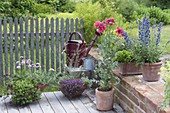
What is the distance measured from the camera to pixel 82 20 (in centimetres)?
618

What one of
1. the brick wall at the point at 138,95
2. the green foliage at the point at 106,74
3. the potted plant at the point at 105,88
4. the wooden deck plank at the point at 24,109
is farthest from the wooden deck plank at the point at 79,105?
the wooden deck plank at the point at 24,109

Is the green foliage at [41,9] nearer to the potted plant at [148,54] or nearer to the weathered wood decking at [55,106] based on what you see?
the weathered wood decking at [55,106]

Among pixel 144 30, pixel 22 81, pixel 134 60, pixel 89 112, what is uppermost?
pixel 144 30

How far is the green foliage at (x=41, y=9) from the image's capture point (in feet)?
39.5

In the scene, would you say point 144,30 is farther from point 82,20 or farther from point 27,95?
point 82,20

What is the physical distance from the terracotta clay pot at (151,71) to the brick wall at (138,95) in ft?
0.18

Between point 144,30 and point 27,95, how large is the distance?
1775 millimetres

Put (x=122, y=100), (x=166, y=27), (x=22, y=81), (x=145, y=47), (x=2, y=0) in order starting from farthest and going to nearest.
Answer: (x=166, y=27)
(x=2, y=0)
(x=22, y=81)
(x=122, y=100)
(x=145, y=47)

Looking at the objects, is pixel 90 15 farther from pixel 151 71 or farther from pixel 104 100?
pixel 151 71

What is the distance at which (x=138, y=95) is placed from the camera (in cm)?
369

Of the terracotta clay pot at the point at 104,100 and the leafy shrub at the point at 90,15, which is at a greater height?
the leafy shrub at the point at 90,15

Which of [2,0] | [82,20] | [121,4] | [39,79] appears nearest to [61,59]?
[82,20]

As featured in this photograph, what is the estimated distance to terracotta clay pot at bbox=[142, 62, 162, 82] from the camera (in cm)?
388

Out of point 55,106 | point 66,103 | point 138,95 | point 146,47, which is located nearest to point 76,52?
point 66,103
